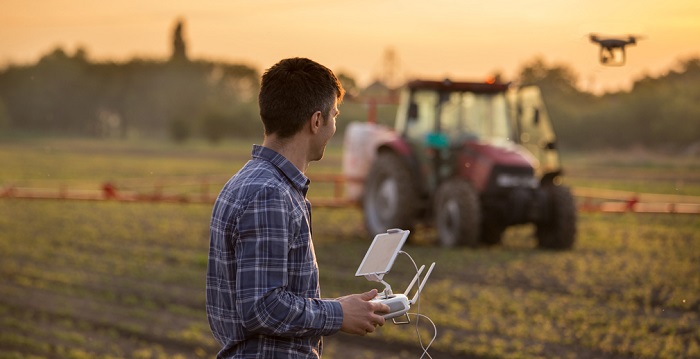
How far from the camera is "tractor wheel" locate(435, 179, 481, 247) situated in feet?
38.3

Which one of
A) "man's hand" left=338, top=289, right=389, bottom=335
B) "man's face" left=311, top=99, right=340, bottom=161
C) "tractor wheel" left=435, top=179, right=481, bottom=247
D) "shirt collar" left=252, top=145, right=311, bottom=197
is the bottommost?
"tractor wheel" left=435, top=179, right=481, bottom=247

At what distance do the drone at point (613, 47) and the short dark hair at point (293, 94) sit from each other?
2.58m

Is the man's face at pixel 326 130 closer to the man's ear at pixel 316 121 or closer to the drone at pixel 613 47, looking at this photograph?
the man's ear at pixel 316 121

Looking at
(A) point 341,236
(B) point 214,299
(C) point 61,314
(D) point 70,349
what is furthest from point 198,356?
(A) point 341,236

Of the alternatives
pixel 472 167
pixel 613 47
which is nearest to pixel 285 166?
pixel 613 47

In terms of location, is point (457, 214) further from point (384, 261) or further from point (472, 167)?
point (384, 261)

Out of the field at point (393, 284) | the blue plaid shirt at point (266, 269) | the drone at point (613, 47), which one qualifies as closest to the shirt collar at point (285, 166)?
the blue plaid shirt at point (266, 269)

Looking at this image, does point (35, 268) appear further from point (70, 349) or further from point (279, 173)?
point (279, 173)

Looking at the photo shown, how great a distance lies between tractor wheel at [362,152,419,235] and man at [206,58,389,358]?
979 centimetres

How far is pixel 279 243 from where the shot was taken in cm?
232

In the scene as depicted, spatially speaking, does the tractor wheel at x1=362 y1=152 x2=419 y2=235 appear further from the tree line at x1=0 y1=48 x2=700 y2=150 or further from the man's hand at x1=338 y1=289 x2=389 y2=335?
the tree line at x1=0 y1=48 x2=700 y2=150

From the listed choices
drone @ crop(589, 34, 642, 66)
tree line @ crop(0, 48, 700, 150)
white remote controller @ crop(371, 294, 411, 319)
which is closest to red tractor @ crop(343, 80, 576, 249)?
drone @ crop(589, 34, 642, 66)

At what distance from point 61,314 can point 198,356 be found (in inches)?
67.4

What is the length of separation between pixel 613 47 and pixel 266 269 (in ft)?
9.49
